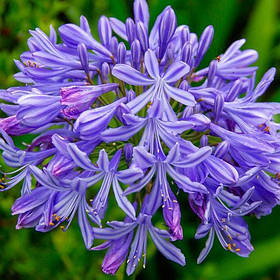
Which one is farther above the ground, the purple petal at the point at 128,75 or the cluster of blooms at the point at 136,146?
the purple petal at the point at 128,75

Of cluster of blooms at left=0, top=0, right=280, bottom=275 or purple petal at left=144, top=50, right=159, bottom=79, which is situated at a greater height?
purple petal at left=144, top=50, right=159, bottom=79

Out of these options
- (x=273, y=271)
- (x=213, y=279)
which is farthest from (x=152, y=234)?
(x=273, y=271)

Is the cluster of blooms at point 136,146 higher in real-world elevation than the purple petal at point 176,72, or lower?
lower

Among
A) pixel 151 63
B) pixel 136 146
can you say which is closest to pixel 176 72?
pixel 151 63

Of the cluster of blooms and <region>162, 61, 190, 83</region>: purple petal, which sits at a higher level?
<region>162, 61, 190, 83</region>: purple petal

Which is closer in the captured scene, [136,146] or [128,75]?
[128,75]

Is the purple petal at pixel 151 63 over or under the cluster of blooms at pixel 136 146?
over

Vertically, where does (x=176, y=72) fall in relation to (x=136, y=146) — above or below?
above

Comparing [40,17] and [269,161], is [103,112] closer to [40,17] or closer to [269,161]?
[269,161]

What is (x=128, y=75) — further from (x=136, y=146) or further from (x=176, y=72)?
(x=136, y=146)
